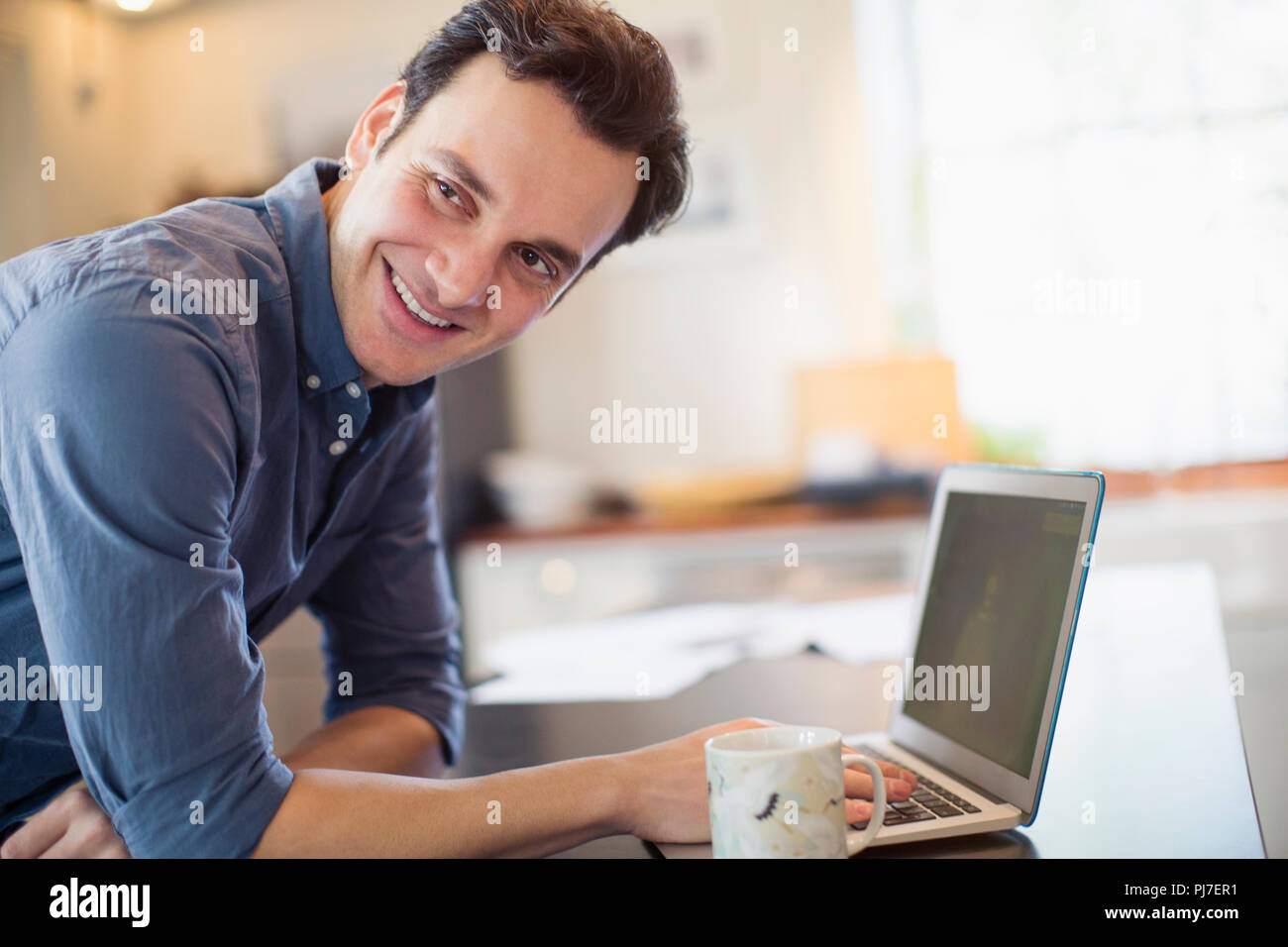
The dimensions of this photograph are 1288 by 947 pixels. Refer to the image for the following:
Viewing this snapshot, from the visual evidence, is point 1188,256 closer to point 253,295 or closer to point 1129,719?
point 1129,719

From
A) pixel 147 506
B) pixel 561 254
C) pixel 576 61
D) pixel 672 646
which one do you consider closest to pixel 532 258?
pixel 561 254

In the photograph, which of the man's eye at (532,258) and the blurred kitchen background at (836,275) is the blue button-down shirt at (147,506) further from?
the blurred kitchen background at (836,275)

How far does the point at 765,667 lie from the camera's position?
1402 mm

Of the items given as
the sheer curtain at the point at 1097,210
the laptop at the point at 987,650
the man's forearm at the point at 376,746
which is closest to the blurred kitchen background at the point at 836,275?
the sheer curtain at the point at 1097,210

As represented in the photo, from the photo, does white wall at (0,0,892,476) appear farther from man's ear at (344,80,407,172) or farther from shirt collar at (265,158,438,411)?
shirt collar at (265,158,438,411)

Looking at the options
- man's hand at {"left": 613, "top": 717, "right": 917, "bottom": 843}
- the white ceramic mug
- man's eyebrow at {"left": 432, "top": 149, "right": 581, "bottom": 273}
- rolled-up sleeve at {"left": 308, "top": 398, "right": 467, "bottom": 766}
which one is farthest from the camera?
rolled-up sleeve at {"left": 308, "top": 398, "right": 467, "bottom": 766}

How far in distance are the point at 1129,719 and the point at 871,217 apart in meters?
2.64

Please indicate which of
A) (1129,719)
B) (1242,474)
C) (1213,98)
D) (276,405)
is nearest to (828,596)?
(1129,719)

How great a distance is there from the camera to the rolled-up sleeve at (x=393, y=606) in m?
1.25

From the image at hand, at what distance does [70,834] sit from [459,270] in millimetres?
531

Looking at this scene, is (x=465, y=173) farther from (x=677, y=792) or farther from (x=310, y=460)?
(x=677, y=792)

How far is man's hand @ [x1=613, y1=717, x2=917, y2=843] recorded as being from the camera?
2.40ft

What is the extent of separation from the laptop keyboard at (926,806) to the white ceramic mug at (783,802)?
0.11 m

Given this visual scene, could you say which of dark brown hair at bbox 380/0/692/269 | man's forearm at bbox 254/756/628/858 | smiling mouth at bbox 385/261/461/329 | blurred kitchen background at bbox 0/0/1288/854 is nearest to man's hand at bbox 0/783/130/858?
man's forearm at bbox 254/756/628/858
